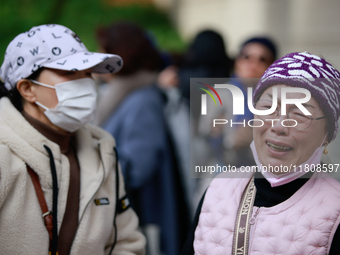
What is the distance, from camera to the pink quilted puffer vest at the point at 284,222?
1495mm

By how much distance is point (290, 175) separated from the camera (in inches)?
63.1

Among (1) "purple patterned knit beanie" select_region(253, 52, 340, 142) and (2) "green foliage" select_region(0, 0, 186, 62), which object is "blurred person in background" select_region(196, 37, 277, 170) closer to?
Result: (1) "purple patterned knit beanie" select_region(253, 52, 340, 142)

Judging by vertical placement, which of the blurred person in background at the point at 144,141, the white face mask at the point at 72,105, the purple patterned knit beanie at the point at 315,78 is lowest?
the blurred person in background at the point at 144,141

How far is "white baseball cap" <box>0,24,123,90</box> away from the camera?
2076mm

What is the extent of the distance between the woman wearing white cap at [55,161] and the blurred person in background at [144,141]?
40.4 inches

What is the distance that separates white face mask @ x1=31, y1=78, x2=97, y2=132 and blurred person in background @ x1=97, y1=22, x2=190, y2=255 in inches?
46.9

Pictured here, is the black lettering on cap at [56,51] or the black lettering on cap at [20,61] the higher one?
the black lettering on cap at [56,51]

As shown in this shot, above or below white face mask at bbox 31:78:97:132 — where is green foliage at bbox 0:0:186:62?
above

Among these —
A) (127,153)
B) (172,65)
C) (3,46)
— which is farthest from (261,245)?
(3,46)

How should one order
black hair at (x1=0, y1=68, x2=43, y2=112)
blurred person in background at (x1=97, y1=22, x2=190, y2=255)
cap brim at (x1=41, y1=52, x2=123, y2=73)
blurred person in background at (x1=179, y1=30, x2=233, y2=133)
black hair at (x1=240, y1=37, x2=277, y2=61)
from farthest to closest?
blurred person in background at (x1=179, y1=30, x2=233, y2=133) → black hair at (x1=240, y1=37, x2=277, y2=61) → blurred person in background at (x1=97, y1=22, x2=190, y2=255) → black hair at (x1=0, y1=68, x2=43, y2=112) → cap brim at (x1=41, y1=52, x2=123, y2=73)

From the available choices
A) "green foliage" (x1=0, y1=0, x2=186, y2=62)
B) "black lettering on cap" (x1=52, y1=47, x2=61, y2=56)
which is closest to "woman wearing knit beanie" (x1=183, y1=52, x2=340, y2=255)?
"black lettering on cap" (x1=52, y1=47, x2=61, y2=56)

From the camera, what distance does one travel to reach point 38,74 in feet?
6.99

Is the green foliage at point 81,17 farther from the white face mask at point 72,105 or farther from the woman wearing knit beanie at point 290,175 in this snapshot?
the woman wearing knit beanie at point 290,175

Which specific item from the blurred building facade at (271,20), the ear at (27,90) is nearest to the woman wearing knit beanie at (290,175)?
the blurred building facade at (271,20)
